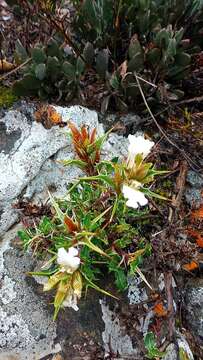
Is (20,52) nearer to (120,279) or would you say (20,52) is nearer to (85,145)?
(85,145)

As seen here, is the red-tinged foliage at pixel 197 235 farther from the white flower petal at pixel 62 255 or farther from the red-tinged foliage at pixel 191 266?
the white flower petal at pixel 62 255

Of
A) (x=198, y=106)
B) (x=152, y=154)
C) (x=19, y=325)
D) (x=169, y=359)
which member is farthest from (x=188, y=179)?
(x=19, y=325)

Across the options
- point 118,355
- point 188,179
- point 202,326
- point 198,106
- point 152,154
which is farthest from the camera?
point 198,106

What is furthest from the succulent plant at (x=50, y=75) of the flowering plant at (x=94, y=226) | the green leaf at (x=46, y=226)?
the green leaf at (x=46, y=226)

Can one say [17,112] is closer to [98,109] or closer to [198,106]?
[98,109]

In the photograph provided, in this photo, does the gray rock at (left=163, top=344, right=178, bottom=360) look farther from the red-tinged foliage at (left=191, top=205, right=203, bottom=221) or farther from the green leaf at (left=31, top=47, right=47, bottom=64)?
the green leaf at (left=31, top=47, right=47, bottom=64)

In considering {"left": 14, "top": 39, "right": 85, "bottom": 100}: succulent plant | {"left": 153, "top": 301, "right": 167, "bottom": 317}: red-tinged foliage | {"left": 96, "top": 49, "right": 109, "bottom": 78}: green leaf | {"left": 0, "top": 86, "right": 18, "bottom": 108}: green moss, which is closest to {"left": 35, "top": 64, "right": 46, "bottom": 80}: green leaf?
{"left": 14, "top": 39, "right": 85, "bottom": 100}: succulent plant
